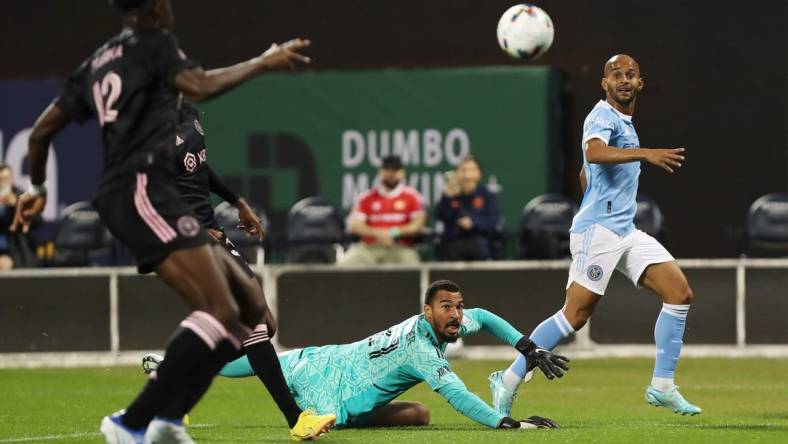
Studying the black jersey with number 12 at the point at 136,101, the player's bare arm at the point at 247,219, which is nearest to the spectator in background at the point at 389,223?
the player's bare arm at the point at 247,219

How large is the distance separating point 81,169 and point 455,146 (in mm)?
4127

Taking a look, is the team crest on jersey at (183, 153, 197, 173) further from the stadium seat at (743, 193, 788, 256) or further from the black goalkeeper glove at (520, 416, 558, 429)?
the stadium seat at (743, 193, 788, 256)

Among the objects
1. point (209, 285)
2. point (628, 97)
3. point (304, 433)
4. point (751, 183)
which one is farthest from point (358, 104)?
point (209, 285)

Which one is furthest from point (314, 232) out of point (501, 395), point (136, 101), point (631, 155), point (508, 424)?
point (136, 101)

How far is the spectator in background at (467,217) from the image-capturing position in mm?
14484

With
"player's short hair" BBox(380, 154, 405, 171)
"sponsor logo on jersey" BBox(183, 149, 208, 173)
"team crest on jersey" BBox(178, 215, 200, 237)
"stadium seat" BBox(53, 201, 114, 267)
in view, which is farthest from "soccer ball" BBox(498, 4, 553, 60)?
"stadium seat" BBox(53, 201, 114, 267)

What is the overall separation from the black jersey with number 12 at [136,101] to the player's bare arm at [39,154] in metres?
0.22

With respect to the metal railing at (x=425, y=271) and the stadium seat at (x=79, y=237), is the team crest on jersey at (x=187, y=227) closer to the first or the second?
the metal railing at (x=425, y=271)

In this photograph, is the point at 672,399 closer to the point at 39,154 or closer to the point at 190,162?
the point at 190,162

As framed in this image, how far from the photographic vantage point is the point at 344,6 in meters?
17.1

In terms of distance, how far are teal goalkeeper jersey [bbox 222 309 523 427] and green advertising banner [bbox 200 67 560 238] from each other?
7.64m

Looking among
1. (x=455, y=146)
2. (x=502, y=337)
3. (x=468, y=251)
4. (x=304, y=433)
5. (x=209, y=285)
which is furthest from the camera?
(x=455, y=146)

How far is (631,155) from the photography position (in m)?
8.22

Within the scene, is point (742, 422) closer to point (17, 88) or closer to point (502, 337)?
point (502, 337)
